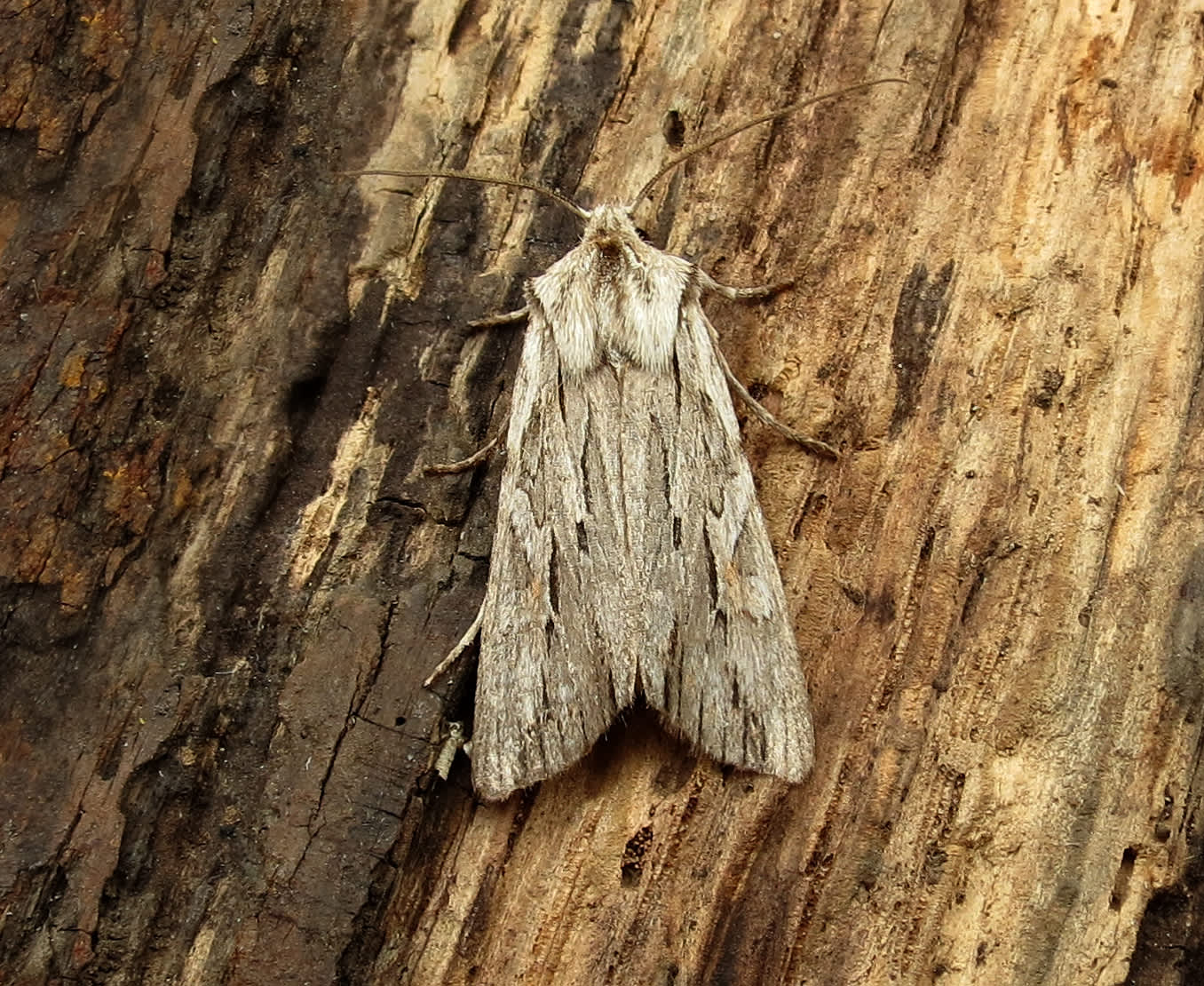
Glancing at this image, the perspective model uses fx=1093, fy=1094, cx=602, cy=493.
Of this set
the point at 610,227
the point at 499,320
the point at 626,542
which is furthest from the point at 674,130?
the point at 626,542

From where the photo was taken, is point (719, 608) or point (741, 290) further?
point (741, 290)

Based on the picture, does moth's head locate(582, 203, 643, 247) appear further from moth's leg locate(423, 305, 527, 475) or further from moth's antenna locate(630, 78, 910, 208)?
moth's leg locate(423, 305, 527, 475)

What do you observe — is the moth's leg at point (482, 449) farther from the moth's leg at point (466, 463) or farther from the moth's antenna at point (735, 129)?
the moth's antenna at point (735, 129)

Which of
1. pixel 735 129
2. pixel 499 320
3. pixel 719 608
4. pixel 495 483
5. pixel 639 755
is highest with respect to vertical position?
pixel 735 129

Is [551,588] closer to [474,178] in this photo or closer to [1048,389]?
[474,178]

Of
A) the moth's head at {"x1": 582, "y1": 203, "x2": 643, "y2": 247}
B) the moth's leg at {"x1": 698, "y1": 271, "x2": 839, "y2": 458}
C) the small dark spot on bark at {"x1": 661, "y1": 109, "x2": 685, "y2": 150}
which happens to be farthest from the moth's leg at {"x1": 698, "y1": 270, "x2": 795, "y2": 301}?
the small dark spot on bark at {"x1": 661, "y1": 109, "x2": 685, "y2": 150}

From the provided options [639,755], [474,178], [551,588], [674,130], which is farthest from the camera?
[674,130]

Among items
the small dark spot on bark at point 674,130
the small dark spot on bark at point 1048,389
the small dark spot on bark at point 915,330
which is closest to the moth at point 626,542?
the small dark spot on bark at point 674,130
